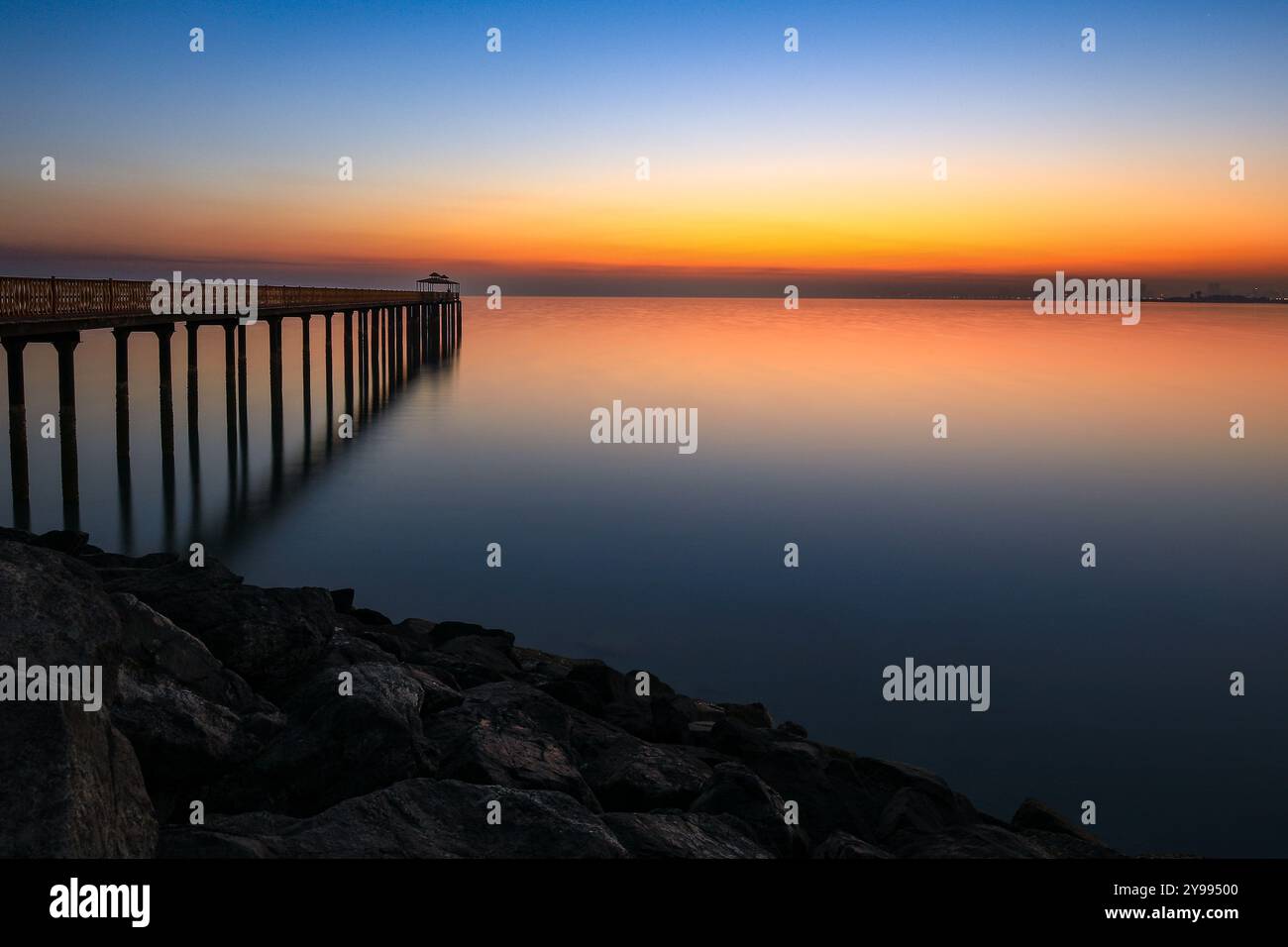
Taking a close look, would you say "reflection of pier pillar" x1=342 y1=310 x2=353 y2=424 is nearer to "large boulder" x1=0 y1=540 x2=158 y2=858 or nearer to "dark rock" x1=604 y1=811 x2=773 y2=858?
"large boulder" x1=0 y1=540 x2=158 y2=858

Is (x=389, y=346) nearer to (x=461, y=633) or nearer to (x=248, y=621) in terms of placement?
(x=461, y=633)

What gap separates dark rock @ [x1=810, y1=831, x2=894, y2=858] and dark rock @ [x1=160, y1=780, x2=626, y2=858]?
1.61 meters

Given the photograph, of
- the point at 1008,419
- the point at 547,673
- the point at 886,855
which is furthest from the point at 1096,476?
the point at 886,855

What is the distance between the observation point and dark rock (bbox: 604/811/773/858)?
575 cm

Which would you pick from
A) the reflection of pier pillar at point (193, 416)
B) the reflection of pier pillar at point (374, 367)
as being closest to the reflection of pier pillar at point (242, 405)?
the reflection of pier pillar at point (193, 416)

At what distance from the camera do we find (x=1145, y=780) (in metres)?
10.4

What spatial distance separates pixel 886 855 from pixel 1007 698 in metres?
6.94

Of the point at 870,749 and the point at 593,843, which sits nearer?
the point at 593,843

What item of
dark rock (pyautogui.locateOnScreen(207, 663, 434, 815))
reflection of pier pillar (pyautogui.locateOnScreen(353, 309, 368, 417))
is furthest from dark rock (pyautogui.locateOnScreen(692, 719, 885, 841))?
reflection of pier pillar (pyautogui.locateOnScreen(353, 309, 368, 417))

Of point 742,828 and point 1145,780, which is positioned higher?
point 742,828

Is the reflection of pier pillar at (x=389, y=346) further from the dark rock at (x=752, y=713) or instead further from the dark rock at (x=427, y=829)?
the dark rock at (x=427, y=829)
